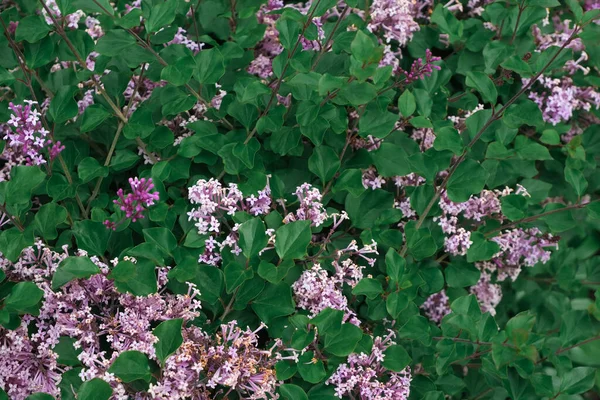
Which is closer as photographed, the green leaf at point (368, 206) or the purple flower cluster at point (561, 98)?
the green leaf at point (368, 206)

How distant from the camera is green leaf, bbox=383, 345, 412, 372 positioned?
4.07 feet

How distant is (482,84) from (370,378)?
1.95 ft

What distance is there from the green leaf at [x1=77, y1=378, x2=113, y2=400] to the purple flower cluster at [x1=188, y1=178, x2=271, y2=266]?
303mm

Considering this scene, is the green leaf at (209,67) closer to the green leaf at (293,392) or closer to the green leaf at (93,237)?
the green leaf at (93,237)

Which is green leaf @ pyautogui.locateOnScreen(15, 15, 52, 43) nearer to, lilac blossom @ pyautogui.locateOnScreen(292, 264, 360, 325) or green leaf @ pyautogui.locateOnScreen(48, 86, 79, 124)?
green leaf @ pyautogui.locateOnScreen(48, 86, 79, 124)

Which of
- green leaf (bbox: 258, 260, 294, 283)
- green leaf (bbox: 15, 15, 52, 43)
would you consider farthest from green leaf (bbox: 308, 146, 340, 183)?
green leaf (bbox: 15, 15, 52, 43)

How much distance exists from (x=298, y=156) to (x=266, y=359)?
0.44 metres

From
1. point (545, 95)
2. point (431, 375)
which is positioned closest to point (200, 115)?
point (431, 375)

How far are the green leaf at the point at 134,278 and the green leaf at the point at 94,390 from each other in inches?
6.2

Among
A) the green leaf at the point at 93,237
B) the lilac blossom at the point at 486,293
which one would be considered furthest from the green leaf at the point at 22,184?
the lilac blossom at the point at 486,293

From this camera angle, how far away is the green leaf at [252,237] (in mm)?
1203

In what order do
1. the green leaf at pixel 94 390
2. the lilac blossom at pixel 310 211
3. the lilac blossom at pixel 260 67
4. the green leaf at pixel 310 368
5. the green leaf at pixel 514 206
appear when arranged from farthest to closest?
the lilac blossom at pixel 260 67
the green leaf at pixel 514 206
the lilac blossom at pixel 310 211
the green leaf at pixel 310 368
the green leaf at pixel 94 390

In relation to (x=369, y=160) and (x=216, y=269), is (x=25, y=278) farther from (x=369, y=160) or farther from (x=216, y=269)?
(x=369, y=160)

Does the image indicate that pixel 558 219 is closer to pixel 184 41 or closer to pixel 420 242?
pixel 420 242
